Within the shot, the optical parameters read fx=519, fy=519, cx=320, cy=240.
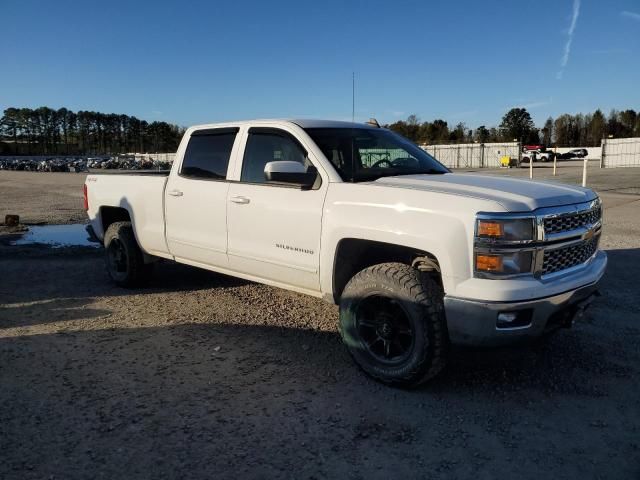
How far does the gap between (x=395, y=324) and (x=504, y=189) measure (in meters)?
1.22

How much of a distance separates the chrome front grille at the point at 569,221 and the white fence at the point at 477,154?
52139 millimetres

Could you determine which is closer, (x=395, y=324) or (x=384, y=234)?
(x=384, y=234)

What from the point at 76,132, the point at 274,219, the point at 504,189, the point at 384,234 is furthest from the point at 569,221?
the point at 76,132

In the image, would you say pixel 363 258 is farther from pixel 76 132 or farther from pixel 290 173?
pixel 76 132

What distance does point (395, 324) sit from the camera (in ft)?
12.3

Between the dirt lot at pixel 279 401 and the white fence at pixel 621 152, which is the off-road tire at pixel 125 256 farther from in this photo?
the white fence at pixel 621 152

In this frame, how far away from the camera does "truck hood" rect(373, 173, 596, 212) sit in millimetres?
3312

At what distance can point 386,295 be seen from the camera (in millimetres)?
3629

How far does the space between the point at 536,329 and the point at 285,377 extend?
71.2 inches

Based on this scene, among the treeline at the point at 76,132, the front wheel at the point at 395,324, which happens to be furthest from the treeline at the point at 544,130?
the front wheel at the point at 395,324

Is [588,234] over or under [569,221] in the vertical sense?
under

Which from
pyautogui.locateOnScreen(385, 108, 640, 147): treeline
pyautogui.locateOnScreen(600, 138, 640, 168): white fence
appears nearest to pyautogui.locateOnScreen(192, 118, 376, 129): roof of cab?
pyautogui.locateOnScreen(600, 138, 640, 168): white fence

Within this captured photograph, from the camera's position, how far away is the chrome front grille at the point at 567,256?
339 centimetres

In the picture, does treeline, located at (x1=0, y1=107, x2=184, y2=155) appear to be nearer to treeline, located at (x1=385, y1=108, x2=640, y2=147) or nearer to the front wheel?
treeline, located at (x1=385, y1=108, x2=640, y2=147)
